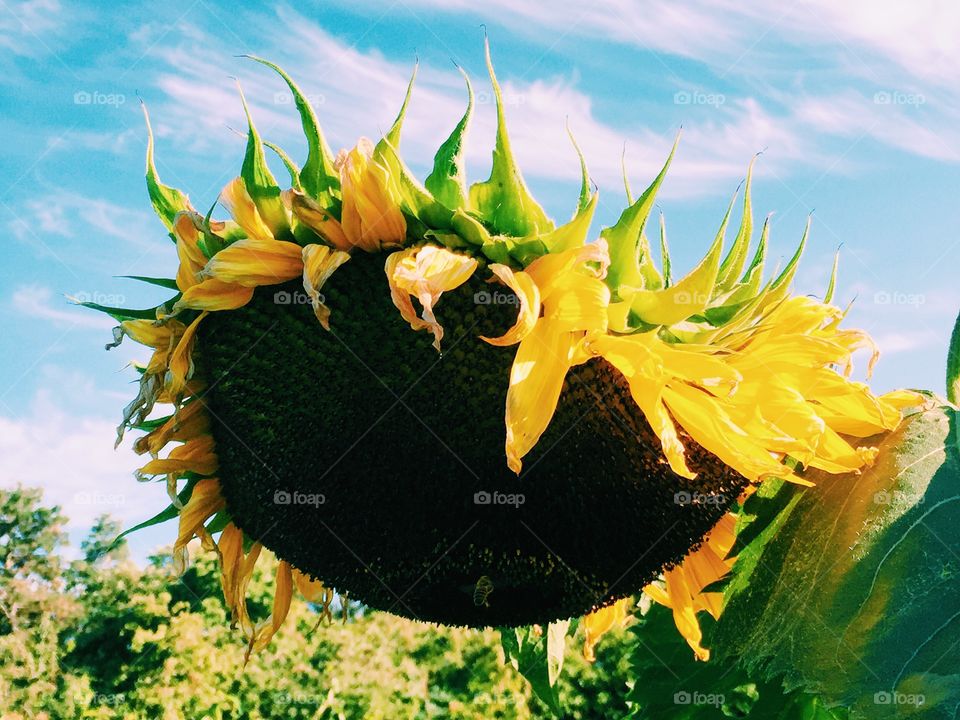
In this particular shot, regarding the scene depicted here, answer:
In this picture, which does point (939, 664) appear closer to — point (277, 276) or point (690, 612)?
point (690, 612)

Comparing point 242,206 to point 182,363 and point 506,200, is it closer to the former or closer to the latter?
point 182,363

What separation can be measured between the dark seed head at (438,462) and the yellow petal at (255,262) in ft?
0.14

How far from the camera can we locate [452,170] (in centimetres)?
190

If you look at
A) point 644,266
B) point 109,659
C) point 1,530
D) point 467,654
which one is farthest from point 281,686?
point 1,530

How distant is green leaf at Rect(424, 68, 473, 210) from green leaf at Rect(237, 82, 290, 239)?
33 cm

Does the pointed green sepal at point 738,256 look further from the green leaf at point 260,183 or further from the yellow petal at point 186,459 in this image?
the yellow petal at point 186,459

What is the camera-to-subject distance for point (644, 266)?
1.99 m

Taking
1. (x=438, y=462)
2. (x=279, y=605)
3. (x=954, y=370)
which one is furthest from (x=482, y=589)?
(x=954, y=370)

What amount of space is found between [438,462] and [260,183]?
26.5 inches

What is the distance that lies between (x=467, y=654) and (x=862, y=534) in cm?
1013

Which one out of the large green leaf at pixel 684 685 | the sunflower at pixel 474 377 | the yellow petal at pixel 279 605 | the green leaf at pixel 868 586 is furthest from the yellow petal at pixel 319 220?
the large green leaf at pixel 684 685

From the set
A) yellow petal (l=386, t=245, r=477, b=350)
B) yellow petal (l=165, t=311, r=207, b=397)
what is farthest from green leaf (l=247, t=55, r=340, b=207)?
yellow petal (l=165, t=311, r=207, b=397)

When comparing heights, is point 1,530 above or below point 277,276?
below

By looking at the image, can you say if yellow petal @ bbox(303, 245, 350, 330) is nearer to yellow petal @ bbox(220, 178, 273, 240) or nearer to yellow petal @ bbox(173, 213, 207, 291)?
yellow petal @ bbox(220, 178, 273, 240)
